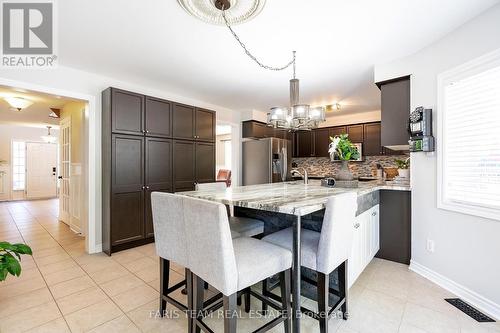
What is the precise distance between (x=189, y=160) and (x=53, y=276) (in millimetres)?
2209

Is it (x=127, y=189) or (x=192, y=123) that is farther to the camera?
(x=192, y=123)

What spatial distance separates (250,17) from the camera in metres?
1.89

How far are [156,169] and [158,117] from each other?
793mm

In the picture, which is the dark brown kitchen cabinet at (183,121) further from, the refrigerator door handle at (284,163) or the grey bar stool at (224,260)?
the grey bar stool at (224,260)

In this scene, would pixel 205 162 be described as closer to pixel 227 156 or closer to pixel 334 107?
pixel 334 107

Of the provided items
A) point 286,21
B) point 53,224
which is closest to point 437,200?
point 286,21

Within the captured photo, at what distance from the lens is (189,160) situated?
12.7 ft

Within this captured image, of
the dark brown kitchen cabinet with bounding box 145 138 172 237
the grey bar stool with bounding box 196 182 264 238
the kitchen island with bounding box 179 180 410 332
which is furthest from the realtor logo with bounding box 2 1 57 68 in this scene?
the grey bar stool with bounding box 196 182 264 238

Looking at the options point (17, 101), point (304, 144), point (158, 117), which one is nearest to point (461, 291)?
point (158, 117)

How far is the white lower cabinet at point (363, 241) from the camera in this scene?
73.9 inches

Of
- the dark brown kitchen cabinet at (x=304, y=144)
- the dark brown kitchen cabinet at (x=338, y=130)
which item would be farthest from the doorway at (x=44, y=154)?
the dark brown kitchen cabinet at (x=338, y=130)

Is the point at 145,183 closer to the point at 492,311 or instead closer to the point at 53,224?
the point at 53,224

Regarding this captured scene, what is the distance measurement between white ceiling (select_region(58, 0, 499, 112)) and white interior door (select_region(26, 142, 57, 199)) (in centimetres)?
702

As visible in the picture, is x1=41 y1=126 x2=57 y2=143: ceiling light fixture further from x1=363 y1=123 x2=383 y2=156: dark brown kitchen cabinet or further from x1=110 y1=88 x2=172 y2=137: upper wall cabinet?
x1=363 y1=123 x2=383 y2=156: dark brown kitchen cabinet
